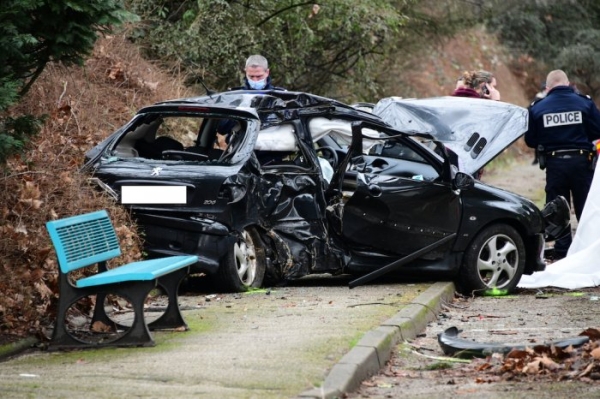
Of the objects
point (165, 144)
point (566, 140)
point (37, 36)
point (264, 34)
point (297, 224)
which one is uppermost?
point (264, 34)

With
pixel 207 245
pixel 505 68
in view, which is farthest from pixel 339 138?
pixel 505 68

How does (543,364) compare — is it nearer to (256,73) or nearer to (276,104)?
(276,104)

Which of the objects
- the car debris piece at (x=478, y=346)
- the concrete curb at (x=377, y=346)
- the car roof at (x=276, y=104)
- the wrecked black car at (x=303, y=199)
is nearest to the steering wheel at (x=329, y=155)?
the wrecked black car at (x=303, y=199)

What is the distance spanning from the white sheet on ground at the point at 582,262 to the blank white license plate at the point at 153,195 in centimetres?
419

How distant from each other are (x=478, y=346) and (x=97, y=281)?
2586mm

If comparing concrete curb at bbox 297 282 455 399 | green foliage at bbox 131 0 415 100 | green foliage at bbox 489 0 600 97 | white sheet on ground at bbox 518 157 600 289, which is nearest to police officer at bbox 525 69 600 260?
white sheet on ground at bbox 518 157 600 289

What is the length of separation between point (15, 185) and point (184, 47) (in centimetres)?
903

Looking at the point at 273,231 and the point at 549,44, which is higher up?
the point at 549,44

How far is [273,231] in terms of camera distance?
11914mm

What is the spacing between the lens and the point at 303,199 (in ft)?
39.6

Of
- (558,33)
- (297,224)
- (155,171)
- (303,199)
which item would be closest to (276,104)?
(303,199)

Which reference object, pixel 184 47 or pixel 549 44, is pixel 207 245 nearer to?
pixel 184 47

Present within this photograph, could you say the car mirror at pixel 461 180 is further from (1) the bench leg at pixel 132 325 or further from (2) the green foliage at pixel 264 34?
(2) the green foliage at pixel 264 34

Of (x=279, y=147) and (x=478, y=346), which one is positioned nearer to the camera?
(x=478, y=346)
